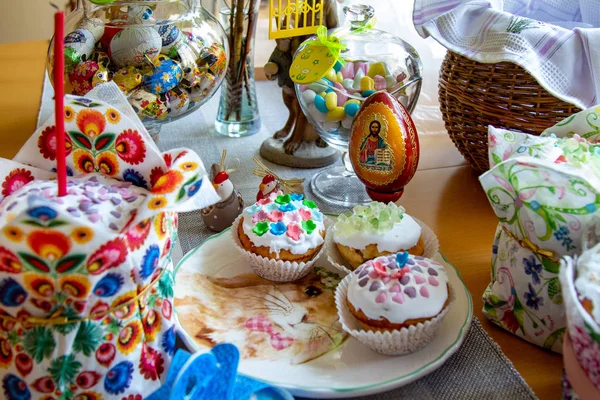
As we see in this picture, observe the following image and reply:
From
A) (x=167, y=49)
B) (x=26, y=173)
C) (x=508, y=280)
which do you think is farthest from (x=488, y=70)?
(x=26, y=173)

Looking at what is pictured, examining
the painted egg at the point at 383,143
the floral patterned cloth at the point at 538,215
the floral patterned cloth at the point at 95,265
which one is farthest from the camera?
the painted egg at the point at 383,143

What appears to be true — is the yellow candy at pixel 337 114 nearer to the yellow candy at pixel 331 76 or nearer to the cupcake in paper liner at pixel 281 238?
the yellow candy at pixel 331 76

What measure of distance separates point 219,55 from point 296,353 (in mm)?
555

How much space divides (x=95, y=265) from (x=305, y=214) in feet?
1.21

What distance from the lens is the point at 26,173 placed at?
25.2 inches

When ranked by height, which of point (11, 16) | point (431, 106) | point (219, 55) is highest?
point (219, 55)

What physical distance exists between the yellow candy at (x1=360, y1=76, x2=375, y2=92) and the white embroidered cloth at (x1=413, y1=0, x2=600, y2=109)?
0.35 feet

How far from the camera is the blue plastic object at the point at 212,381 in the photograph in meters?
0.56

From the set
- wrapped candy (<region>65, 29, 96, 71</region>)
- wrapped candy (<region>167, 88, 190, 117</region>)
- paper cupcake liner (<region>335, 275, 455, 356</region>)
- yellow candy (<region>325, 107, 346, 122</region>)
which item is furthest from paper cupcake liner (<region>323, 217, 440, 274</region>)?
wrapped candy (<region>65, 29, 96, 71</region>)

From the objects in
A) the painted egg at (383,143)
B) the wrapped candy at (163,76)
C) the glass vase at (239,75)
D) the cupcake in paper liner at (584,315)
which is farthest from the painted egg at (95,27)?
the cupcake in paper liner at (584,315)

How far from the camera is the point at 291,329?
29.3 inches

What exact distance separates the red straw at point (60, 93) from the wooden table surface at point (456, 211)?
0.51 metres

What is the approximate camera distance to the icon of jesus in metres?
0.89

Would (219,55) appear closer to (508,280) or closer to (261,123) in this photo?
(261,123)
